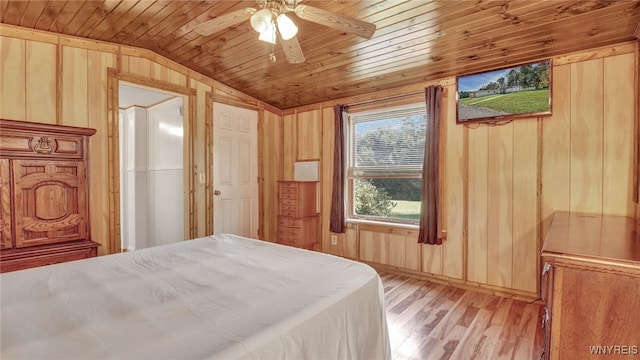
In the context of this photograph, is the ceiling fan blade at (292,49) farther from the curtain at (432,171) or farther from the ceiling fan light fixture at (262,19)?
the curtain at (432,171)

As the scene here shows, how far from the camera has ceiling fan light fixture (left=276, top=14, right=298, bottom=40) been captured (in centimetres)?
164

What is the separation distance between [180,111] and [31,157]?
176 cm

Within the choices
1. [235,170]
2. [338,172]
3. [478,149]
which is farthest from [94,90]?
[478,149]

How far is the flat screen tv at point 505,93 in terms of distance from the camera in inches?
106

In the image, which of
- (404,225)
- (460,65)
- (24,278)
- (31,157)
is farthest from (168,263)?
(460,65)

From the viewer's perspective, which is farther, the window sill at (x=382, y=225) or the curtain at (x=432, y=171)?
the window sill at (x=382, y=225)

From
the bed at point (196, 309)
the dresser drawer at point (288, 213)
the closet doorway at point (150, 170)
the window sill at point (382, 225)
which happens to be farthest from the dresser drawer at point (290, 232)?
the bed at point (196, 309)

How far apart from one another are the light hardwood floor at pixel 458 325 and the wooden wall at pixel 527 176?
32cm

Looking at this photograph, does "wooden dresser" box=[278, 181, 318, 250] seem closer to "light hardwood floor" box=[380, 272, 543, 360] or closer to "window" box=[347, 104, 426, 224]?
"window" box=[347, 104, 426, 224]

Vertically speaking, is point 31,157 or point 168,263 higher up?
point 31,157

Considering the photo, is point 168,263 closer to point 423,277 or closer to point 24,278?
point 24,278

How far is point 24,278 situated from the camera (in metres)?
1.37

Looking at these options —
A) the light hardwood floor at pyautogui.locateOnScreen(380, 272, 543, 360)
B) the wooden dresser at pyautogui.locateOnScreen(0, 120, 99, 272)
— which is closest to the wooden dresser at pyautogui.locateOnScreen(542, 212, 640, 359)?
the light hardwood floor at pyautogui.locateOnScreen(380, 272, 543, 360)

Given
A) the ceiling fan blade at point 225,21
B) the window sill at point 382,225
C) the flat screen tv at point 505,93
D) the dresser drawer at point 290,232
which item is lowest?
the dresser drawer at point 290,232
